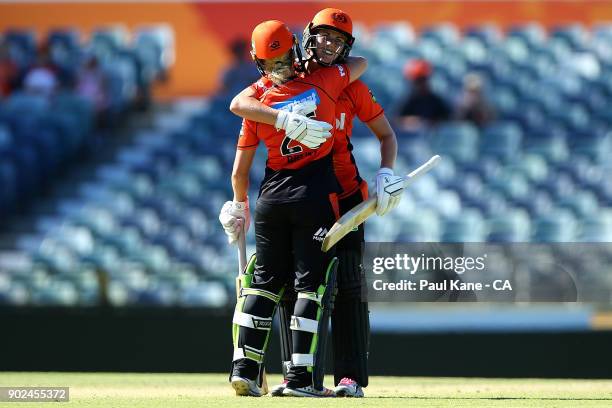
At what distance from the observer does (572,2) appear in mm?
13820

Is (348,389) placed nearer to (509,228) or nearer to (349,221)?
(349,221)

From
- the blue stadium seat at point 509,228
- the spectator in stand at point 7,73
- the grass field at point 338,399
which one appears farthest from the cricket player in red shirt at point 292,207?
the spectator in stand at point 7,73

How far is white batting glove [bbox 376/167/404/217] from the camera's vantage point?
572 cm

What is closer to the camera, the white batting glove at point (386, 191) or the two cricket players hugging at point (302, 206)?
the two cricket players hugging at point (302, 206)

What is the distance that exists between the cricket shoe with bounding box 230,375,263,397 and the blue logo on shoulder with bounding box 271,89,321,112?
127 cm

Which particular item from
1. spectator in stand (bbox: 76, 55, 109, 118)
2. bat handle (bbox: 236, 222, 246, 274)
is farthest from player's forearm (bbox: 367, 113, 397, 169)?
spectator in stand (bbox: 76, 55, 109, 118)

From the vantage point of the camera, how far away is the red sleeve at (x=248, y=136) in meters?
5.62

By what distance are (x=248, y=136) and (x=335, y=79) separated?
1.59ft

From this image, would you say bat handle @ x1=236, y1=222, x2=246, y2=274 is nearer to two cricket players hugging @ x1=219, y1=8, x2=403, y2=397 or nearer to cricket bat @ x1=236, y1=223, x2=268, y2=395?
cricket bat @ x1=236, y1=223, x2=268, y2=395

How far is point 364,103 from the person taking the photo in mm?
5914

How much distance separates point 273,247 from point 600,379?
127 inches

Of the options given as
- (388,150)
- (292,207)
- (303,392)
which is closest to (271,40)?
(292,207)

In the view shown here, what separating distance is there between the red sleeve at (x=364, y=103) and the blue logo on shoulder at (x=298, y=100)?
351 millimetres

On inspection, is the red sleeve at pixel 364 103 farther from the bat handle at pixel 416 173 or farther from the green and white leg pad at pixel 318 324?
the green and white leg pad at pixel 318 324
